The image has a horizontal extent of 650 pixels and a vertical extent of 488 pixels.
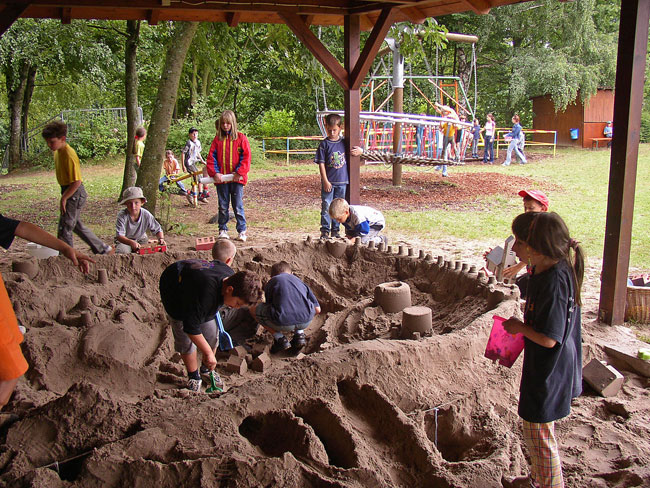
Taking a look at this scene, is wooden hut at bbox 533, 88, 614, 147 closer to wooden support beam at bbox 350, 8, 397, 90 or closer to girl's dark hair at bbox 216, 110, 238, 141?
wooden support beam at bbox 350, 8, 397, 90

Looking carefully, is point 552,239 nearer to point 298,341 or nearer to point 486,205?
point 298,341

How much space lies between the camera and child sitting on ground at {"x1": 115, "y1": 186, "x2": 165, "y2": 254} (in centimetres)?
575

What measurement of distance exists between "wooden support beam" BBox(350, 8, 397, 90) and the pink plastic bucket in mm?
4645

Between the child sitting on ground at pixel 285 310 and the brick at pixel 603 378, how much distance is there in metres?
2.09

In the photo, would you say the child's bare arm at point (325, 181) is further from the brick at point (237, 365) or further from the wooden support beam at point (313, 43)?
the brick at point (237, 365)

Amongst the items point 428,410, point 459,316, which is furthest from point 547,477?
point 459,316

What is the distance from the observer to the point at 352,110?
24.1ft

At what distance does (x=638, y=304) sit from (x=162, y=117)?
6970 millimetres

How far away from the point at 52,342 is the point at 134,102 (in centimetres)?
741

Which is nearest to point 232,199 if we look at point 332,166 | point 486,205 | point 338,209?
point 332,166

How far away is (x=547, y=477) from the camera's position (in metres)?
2.53

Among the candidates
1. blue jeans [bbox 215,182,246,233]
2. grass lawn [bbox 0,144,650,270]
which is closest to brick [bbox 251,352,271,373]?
blue jeans [bbox 215,182,246,233]

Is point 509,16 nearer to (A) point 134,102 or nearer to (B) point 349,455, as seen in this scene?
(A) point 134,102

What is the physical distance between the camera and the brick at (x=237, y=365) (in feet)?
14.1
